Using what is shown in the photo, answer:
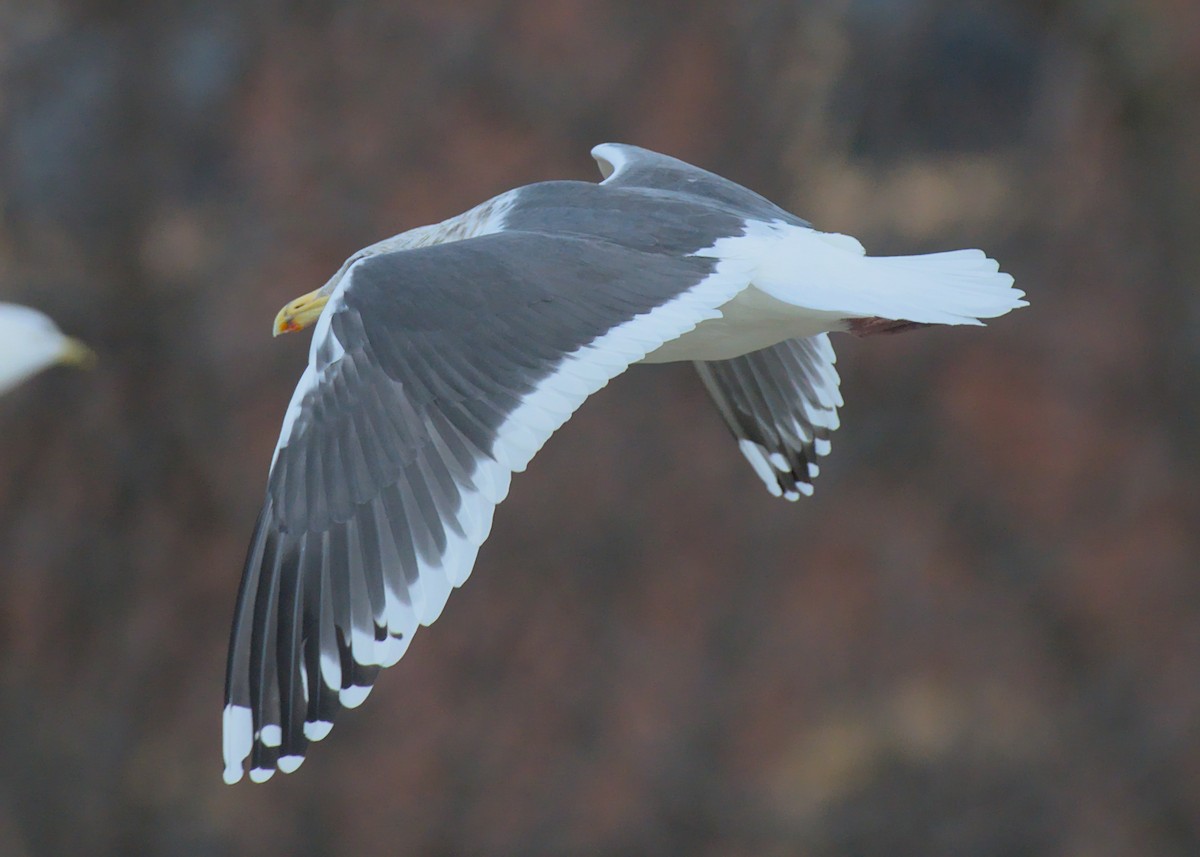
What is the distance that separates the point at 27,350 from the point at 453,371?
1344mm

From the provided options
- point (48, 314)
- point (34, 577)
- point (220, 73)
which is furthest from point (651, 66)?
point (34, 577)

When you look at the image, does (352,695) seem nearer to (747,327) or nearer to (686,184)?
(747,327)

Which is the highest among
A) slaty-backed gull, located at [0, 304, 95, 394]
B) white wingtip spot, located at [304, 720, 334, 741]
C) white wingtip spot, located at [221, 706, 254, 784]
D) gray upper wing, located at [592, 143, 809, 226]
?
slaty-backed gull, located at [0, 304, 95, 394]

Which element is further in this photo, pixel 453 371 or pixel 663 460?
pixel 663 460

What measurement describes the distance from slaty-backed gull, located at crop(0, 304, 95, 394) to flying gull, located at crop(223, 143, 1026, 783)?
1.11 m

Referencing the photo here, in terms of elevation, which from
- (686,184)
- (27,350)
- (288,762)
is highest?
(27,350)

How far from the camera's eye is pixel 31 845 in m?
4.09

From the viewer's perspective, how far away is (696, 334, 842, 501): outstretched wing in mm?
2377

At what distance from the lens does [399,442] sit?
5.43ft

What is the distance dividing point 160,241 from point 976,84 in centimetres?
179

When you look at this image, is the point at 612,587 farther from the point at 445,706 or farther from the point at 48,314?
the point at 48,314

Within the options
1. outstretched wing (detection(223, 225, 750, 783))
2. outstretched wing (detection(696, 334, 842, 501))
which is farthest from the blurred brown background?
outstretched wing (detection(223, 225, 750, 783))

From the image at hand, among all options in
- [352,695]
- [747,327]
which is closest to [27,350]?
[747,327]

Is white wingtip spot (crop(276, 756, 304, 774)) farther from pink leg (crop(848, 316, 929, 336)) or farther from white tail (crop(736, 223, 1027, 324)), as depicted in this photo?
pink leg (crop(848, 316, 929, 336))
